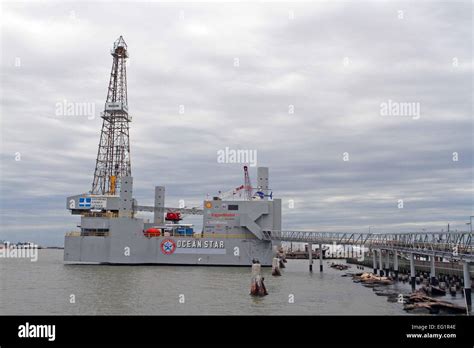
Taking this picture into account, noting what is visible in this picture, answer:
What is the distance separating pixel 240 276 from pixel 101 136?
125ft

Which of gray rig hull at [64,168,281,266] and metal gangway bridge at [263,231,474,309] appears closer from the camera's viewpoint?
metal gangway bridge at [263,231,474,309]

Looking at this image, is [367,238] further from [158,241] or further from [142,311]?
[142,311]

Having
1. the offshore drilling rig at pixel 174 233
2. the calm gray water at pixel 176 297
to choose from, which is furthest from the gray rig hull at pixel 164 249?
the calm gray water at pixel 176 297

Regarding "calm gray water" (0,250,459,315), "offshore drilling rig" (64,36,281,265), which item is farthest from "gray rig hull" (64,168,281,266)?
"calm gray water" (0,250,459,315)

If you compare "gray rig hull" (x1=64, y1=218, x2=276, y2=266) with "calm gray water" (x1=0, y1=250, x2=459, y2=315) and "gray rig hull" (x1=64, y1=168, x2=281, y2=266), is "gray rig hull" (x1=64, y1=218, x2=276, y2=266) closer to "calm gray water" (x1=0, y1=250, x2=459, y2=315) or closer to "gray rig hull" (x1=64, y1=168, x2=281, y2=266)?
"gray rig hull" (x1=64, y1=168, x2=281, y2=266)

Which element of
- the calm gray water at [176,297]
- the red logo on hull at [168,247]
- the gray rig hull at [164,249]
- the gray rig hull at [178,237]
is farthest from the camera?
the red logo on hull at [168,247]

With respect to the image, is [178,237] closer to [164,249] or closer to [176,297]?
[164,249]

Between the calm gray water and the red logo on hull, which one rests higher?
the red logo on hull

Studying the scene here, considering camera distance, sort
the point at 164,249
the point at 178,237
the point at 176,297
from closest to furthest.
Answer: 1. the point at 176,297
2. the point at 164,249
3. the point at 178,237

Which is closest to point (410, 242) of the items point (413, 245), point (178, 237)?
point (413, 245)

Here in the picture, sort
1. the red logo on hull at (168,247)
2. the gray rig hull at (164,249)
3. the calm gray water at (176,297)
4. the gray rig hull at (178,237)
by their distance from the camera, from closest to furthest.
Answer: the calm gray water at (176,297) < the gray rig hull at (164,249) < the gray rig hull at (178,237) < the red logo on hull at (168,247)

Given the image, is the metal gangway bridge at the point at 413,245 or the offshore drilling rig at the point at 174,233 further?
the offshore drilling rig at the point at 174,233

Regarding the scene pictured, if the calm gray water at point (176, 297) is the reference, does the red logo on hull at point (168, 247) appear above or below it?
above

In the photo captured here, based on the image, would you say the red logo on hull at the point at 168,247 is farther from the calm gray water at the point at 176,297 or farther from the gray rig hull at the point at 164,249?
the calm gray water at the point at 176,297
